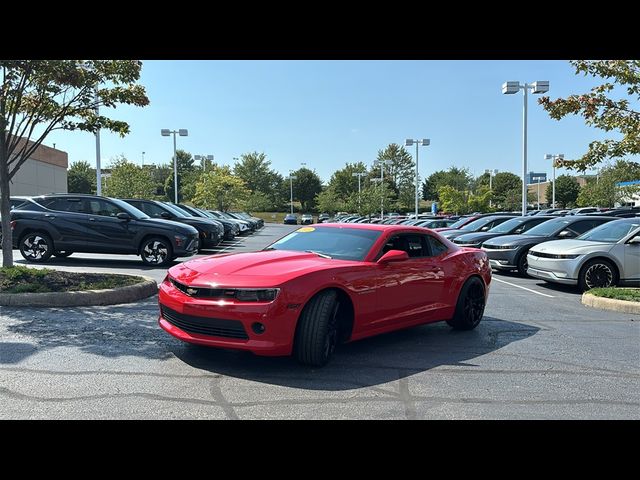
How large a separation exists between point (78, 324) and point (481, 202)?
46.2 m

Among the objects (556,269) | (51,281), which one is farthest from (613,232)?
(51,281)

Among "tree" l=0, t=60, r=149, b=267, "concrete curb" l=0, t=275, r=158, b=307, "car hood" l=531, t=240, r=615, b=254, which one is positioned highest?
"tree" l=0, t=60, r=149, b=267

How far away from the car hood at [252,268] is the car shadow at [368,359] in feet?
2.69

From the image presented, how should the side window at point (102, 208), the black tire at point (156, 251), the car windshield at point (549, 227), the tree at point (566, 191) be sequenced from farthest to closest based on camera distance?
the tree at point (566, 191), the car windshield at point (549, 227), the side window at point (102, 208), the black tire at point (156, 251)

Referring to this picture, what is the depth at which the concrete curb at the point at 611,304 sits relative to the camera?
340 inches

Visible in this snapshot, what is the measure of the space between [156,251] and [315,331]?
8.82 meters

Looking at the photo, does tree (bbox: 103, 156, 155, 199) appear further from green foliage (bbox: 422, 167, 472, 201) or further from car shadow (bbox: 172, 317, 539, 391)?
green foliage (bbox: 422, 167, 472, 201)

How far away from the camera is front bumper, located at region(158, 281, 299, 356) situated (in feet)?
15.4

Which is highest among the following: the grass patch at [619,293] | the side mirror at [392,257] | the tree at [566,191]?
the tree at [566,191]

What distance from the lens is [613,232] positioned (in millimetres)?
11250

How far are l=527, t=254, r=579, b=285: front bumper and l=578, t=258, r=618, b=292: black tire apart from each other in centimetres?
16

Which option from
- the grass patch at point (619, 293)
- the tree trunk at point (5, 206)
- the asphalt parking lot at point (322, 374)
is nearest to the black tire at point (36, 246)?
the tree trunk at point (5, 206)

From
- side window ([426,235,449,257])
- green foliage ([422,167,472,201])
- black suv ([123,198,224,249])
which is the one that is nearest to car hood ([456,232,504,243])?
black suv ([123,198,224,249])

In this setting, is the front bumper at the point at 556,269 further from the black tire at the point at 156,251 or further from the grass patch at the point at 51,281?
the black tire at the point at 156,251
